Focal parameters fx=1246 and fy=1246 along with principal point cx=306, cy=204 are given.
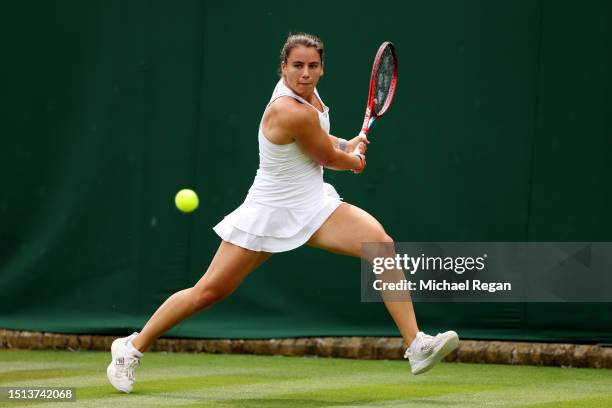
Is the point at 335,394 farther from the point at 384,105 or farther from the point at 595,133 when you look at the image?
the point at 595,133

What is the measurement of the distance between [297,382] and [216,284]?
1.01 metres

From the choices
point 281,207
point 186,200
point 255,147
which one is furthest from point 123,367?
point 255,147

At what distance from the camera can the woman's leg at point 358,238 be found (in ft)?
16.7

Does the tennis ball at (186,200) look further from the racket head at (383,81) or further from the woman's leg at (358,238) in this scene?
the woman's leg at (358,238)

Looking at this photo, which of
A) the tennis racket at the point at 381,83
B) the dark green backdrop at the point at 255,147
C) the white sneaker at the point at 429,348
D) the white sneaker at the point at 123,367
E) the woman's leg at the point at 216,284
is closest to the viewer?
the white sneaker at the point at 429,348

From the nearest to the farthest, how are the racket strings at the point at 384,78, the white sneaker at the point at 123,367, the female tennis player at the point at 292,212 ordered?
the female tennis player at the point at 292,212 < the white sneaker at the point at 123,367 < the racket strings at the point at 384,78

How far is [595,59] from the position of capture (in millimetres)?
6789

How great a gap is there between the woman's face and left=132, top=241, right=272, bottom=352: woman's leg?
2.33 ft

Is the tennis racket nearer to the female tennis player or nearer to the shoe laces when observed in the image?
the female tennis player

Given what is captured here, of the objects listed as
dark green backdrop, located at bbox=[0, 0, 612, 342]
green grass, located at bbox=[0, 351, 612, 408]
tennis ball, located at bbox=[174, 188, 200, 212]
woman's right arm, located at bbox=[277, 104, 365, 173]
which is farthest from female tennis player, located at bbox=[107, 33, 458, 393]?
dark green backdrop, located at bbox=[0, 0, 612, 342]

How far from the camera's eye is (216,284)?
5180mm

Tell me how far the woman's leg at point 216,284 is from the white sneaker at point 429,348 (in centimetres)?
73

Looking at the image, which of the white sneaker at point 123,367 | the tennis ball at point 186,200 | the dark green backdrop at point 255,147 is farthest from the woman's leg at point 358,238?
the dark green backdrop at point 255,147

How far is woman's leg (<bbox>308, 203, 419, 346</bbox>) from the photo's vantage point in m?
5.09
